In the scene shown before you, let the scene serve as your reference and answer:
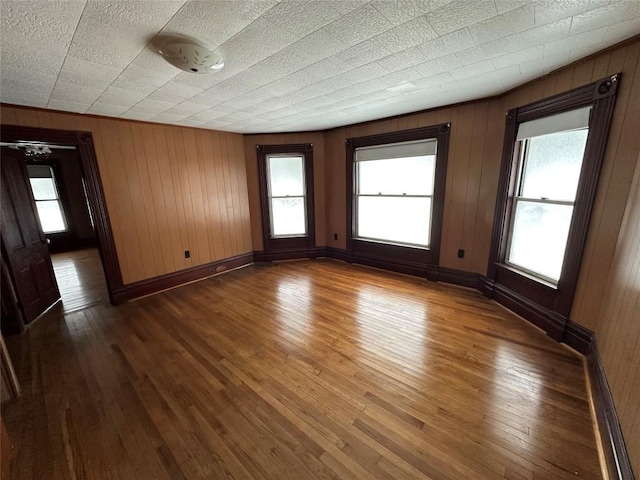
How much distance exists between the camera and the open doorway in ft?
8.91

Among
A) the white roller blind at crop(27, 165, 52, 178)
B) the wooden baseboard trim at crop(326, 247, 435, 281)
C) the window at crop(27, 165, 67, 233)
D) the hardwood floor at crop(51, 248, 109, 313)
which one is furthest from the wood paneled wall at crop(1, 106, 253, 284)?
the white roller blind at crop(27, 165, 52, 178)

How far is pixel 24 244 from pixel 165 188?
164cm

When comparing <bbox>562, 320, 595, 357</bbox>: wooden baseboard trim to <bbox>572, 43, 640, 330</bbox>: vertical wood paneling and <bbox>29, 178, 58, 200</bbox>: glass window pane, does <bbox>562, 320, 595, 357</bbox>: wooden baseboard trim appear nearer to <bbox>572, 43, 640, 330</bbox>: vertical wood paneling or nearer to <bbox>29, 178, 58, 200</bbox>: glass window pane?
<bbox>572, 43, 640, 330</bbox>: vertical wood paneling

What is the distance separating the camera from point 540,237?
8.24 feet

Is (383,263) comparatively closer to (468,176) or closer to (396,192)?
(396,192)

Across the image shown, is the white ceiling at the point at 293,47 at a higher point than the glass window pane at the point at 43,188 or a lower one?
higher

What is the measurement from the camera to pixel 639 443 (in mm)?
1096

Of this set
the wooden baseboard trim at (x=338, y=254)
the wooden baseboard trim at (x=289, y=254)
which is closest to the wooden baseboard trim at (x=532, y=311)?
the wooden baseboard trim at (x=338, y=254)

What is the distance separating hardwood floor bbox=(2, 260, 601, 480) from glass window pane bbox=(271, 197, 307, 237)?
2.07 meters

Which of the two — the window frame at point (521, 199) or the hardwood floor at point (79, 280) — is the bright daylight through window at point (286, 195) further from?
the window frame at point (521, 199)

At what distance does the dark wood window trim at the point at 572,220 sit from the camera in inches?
75.0

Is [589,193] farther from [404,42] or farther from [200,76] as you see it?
[200,76]

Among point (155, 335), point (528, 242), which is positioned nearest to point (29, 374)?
point (155, 335)

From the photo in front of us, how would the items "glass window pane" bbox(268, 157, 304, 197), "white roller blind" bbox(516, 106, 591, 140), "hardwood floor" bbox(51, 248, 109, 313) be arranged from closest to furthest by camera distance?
"white roller blind" bbox(516, 106, 591, 140) < "hardwood floor" bbox(51, 248, 109, 313) < "glass window pane" bbox(268, 157, 304, 197)
